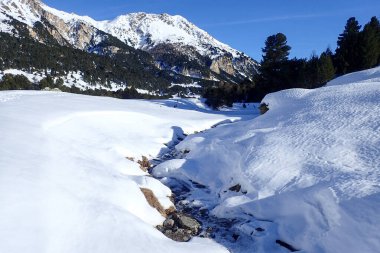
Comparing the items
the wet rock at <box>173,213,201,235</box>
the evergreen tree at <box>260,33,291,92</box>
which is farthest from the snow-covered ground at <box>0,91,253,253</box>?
the evergreen tree at <box>260,33,291,92</box>

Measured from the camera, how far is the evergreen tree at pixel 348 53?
49.9m

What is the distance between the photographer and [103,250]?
26.3 feet

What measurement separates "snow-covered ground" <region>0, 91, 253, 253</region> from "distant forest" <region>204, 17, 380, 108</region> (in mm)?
31077

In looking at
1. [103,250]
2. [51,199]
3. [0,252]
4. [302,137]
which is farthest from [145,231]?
[302,137]

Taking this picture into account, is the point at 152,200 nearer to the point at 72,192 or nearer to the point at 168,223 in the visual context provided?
the point at 168,223

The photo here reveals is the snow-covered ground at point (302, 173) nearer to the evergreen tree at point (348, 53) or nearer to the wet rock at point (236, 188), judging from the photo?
the wet rock at point (236, 188)

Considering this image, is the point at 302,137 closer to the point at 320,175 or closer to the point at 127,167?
the point at 320,175

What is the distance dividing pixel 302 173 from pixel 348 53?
45691 millimetres

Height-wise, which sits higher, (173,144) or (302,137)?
(302,137)

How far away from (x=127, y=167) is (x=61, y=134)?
410cm

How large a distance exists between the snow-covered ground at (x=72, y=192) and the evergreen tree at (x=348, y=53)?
4058 cm

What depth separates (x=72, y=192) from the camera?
10.3 m

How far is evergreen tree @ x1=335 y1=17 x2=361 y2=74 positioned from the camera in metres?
49.9

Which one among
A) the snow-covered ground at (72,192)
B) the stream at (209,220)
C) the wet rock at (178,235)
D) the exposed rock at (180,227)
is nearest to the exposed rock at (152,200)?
the snow-covered ground at (72,192)
